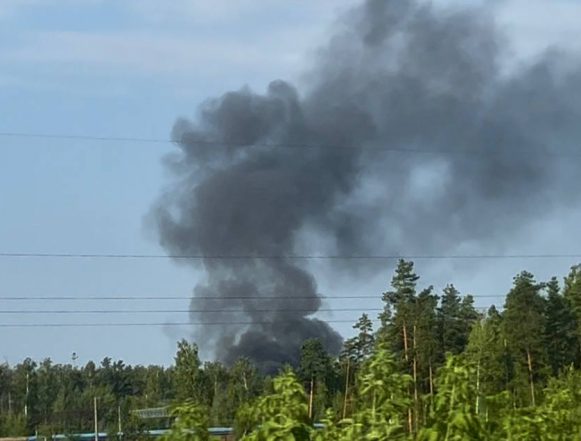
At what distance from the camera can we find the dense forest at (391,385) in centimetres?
1223

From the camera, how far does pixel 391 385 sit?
12.2 metres

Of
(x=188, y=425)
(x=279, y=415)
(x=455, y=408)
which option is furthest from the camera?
(x=455, y=408)

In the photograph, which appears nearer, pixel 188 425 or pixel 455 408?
pixel 188 425

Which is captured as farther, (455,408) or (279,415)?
(455,408)

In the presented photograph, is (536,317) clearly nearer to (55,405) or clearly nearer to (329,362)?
(329,362)

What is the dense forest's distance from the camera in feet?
40.1

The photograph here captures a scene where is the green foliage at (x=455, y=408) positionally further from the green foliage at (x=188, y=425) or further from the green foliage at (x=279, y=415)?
the green foliage at (x=188, y=425)

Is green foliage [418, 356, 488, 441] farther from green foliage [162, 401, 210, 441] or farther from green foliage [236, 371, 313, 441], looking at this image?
green foliage [162, 401, 210, 441]

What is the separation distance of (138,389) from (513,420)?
507ft

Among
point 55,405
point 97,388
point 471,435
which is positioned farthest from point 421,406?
point 97,388

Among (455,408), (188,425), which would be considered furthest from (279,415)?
(455,408)

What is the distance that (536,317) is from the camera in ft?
331

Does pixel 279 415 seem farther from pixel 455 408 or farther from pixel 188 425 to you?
pixel 455 408

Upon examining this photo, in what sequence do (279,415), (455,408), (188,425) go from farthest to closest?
(455,408)
(188,425)
(279,415)
